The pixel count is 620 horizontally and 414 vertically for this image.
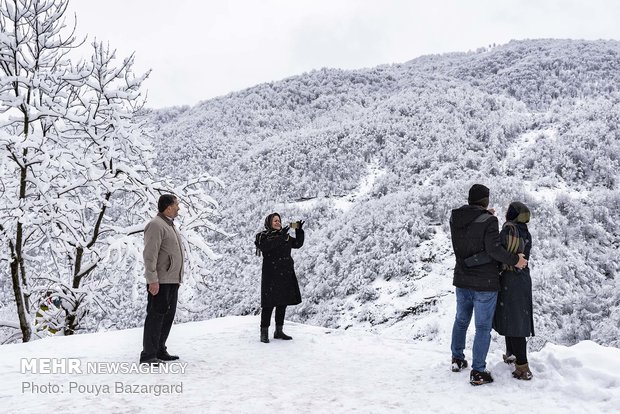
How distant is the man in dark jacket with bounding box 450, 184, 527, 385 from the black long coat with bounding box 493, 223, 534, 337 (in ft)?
0.33

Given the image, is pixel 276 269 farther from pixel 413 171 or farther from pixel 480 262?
pixel 413 171

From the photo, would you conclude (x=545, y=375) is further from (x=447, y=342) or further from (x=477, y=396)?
(x=447, y=342)

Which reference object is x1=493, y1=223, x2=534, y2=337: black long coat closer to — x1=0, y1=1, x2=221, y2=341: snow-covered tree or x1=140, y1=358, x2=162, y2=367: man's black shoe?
x1=140, y1=358, x2=162, y2=367: man's black shoe

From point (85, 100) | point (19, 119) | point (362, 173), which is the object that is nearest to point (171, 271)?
point (19, 119)

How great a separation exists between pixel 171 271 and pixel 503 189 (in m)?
14.5

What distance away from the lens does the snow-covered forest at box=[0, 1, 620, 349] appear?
26.8 ft

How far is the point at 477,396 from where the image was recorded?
438 centimetres

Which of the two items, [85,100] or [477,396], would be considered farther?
[85,100]

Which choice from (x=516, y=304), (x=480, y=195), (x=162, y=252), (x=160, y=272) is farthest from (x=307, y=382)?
(x=480, y=195)

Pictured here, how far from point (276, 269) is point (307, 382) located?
2204 millimetres

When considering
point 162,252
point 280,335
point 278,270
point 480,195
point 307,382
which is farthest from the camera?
point 280,335

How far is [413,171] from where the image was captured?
75.3 feet

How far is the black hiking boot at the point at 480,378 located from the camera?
15.1ft

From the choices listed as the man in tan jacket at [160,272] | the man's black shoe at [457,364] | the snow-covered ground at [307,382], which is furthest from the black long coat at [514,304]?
the man in tan jacket at [160,272]
